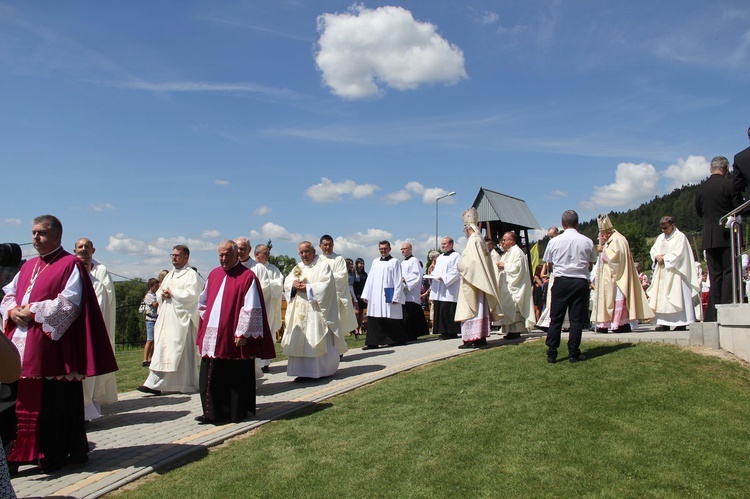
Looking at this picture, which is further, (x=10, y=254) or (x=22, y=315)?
(x=22, y=315)

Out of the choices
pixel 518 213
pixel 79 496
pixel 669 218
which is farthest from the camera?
pixel 518 213

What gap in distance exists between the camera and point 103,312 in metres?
8.18

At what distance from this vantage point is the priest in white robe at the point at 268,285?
11.0 metres

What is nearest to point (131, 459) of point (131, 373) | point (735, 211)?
point (131, 373)

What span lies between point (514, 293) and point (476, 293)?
4.70 ft

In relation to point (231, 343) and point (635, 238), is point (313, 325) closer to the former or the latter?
point (231, 343)

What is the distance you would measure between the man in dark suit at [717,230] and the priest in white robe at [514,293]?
12.4ft

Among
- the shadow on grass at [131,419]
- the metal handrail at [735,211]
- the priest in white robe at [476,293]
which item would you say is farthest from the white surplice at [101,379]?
the metal handrail at [735,211]

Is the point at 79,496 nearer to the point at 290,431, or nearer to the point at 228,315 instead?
the point at 290,431

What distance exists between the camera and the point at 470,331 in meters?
11.4

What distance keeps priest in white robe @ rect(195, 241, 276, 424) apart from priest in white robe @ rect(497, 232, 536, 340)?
6159 millimetres

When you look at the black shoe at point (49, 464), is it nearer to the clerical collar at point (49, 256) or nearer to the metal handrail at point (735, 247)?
the clerical collar at point (49, 256)

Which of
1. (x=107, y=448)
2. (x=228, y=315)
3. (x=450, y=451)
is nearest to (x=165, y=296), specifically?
(x=228, y=315)

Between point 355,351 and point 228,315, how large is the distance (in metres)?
6.80
